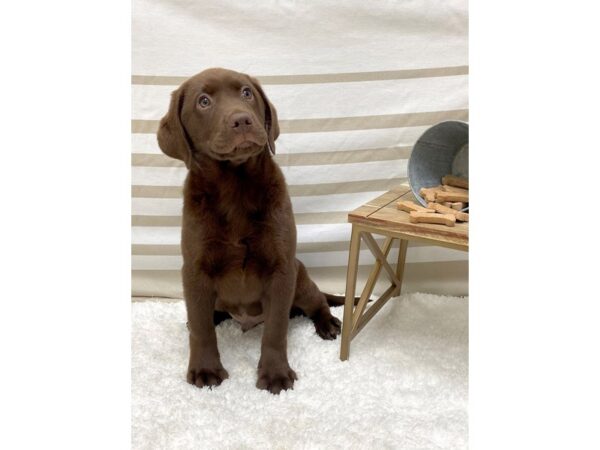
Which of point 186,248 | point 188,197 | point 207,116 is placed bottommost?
point 186,248

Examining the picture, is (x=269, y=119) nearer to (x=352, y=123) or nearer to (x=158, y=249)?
(x=352, y=123)

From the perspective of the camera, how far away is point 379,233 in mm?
2400

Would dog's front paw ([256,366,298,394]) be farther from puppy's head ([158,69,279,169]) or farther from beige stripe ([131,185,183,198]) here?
beige stripe ([131,185,183,198])

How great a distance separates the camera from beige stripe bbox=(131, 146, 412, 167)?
3004 millimetres

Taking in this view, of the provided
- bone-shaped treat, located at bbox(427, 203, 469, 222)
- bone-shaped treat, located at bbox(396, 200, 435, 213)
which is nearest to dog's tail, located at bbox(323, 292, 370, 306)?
bone-shaped treat, located at bbox(396, 200, 435, 213)

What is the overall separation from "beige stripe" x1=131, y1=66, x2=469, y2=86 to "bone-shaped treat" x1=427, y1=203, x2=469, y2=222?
0.80 m

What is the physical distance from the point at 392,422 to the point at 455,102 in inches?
59.9

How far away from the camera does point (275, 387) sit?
230cm

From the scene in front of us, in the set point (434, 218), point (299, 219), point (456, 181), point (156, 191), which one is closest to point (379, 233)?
point (434, 218)

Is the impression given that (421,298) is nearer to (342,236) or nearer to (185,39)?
(342,236)

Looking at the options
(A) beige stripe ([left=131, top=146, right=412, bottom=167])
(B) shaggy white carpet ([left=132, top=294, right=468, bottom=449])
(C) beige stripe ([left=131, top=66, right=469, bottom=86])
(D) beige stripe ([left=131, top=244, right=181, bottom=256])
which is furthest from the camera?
(D) beige stripe ([left=131, top=244, right=181, bottom=256])

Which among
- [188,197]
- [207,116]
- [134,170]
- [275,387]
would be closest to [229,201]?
[188,197]

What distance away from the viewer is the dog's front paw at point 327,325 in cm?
271

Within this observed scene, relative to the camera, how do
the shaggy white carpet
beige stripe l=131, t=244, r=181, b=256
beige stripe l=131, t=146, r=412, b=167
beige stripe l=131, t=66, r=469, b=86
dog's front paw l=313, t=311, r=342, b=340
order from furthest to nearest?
beige stripe l=131, t=244, r=181, b=256 < beige stripe l=131, t=146, r=412, b=167 < beige stripe l=131, t=66, r=469, b=86 < dog's front paw l=313, t=311, r=342, b=340 < the shaggy white carpet
